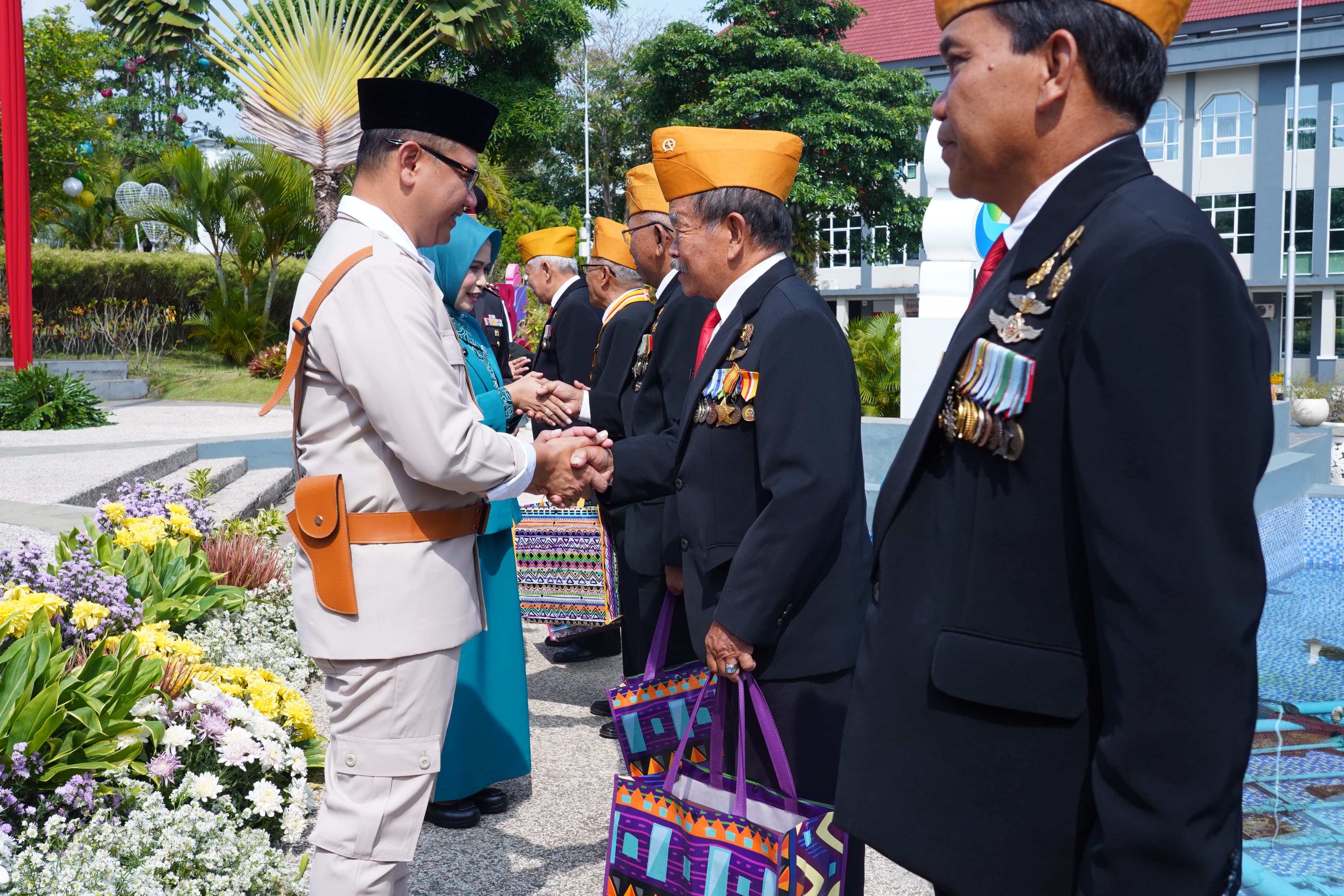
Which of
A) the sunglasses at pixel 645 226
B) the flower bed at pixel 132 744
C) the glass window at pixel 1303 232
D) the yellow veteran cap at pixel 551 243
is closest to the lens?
the flower bed at pixel 132 744

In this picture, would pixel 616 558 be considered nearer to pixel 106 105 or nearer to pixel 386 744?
pixel 386 744

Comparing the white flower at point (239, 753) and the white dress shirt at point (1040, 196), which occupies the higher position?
the white dress shirt at point (1040, 196)

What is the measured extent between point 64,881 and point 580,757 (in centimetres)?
210

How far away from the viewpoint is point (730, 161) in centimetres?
280

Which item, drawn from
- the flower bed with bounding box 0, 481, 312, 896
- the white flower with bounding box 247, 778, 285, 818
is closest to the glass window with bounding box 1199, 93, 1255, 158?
the flower bed with bounding box 0, 481, 312, 896

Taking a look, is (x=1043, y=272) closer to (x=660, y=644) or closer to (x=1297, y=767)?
(x=660, y=644)

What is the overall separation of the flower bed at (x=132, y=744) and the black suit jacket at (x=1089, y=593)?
218cm

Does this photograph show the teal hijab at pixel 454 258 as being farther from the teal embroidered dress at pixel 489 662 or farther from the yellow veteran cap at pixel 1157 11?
the yellow veteran cap at pixel 1157 11

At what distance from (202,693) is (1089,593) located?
119 inches

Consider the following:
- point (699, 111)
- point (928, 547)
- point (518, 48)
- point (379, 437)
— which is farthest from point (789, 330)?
point (518, 48)

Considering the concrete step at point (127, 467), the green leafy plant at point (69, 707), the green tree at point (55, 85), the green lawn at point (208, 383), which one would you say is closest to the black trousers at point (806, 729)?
the green leafy plant at point (69, 707)

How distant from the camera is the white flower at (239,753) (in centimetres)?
330

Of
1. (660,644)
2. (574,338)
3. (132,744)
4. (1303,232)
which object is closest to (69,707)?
(132,744)

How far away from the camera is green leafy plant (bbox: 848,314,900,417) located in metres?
11.6
